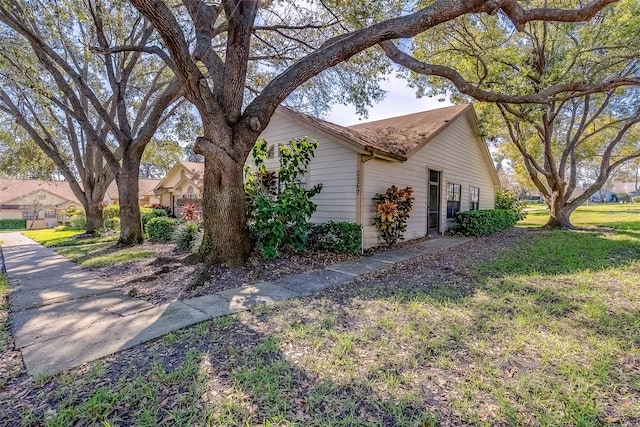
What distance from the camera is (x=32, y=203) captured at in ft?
101

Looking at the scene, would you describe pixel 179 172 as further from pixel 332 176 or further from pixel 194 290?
pixel 194 290

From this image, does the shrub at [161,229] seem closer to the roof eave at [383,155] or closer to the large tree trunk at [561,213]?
the roof eave at [383,155]

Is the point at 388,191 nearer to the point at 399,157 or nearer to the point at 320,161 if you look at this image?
the point at 399,157

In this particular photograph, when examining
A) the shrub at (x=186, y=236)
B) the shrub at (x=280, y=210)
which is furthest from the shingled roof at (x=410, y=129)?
the shrub at (x=186, y=236)

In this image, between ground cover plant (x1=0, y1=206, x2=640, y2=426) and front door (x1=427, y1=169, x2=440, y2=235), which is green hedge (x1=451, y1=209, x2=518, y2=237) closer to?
front door (x1=427, y1=169, x2=440, y2=235)

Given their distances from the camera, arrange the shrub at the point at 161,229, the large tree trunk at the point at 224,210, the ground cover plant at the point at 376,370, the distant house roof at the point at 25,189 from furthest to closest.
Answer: the distant house roof at the point at 25,189, the shrub at the point at 161,229, the large tree trunk at the point at 224,210, the ground cover plant at the point at 376,370

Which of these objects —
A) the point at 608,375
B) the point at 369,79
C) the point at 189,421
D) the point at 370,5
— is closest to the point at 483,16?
the point at 369,79

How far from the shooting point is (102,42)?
328 inches

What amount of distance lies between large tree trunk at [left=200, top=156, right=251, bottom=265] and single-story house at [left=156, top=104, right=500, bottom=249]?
3.15 m

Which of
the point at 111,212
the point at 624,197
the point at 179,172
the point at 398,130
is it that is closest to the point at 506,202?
the point at 398,130

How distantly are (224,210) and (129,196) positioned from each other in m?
5.80

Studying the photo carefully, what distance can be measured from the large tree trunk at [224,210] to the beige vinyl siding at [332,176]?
309cm

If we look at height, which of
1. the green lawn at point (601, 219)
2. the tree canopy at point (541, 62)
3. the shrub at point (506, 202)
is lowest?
the green lawn at point (601, 219)

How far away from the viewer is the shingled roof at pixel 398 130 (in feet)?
27.7
